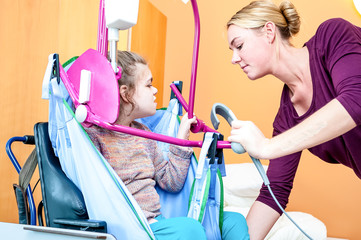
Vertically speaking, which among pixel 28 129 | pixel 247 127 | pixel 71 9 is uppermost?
pixel 71 9

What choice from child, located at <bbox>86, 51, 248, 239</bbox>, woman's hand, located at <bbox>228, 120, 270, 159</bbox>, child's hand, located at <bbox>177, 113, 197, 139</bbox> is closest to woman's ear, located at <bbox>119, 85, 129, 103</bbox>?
child, located at <bbox>86, 51, 248, 239</bbox>

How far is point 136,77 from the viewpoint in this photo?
1296mm

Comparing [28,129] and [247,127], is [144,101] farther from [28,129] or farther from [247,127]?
[28,129]

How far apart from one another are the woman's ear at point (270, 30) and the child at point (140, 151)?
347mm

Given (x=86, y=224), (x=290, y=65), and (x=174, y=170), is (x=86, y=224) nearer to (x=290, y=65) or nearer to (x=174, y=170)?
(x=174, y=170)

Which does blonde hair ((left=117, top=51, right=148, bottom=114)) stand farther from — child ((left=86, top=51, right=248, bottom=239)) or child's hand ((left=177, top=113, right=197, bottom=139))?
child's hand ((left=177, top=113, right=197, bottom=139))

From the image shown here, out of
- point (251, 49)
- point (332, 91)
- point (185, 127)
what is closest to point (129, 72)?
point (185, 127)

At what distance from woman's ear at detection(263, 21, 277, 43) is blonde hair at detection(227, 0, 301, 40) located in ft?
0.04

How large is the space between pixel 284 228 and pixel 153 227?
1171 millimetres

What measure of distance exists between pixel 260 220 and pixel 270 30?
0.59 metres

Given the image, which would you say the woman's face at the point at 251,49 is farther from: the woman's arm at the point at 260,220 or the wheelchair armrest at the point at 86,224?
the wheelchair armrest at the point at 86,224

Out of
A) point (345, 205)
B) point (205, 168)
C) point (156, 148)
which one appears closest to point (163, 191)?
point (156, 148)

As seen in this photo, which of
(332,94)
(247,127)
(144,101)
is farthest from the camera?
(144,101)

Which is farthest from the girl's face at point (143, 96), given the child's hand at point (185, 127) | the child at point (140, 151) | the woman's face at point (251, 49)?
the woman's face at point (251, 49)
